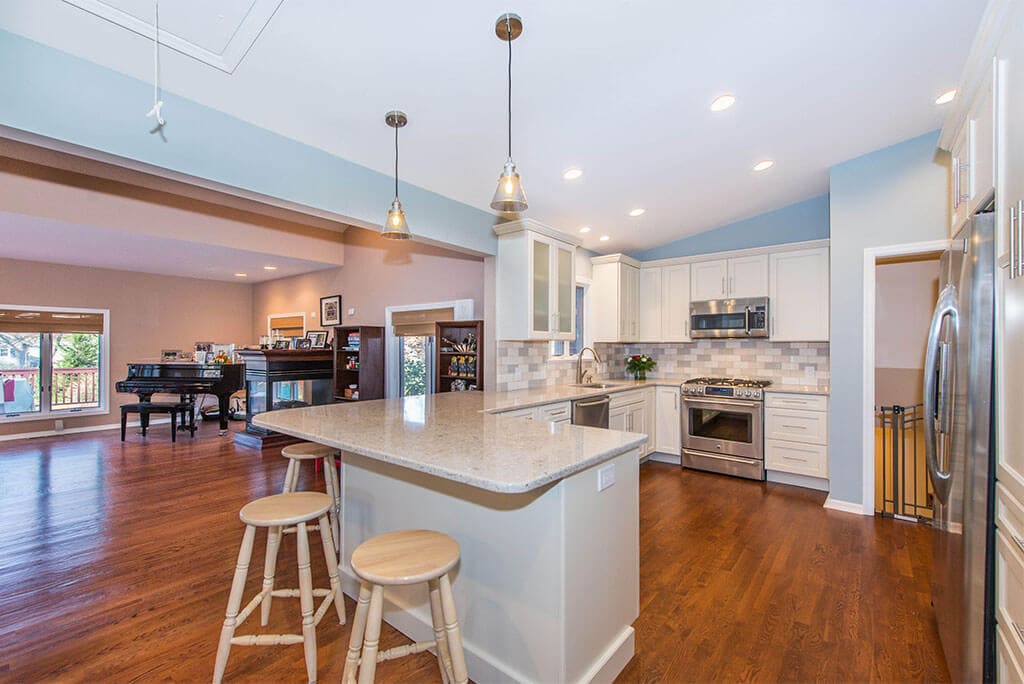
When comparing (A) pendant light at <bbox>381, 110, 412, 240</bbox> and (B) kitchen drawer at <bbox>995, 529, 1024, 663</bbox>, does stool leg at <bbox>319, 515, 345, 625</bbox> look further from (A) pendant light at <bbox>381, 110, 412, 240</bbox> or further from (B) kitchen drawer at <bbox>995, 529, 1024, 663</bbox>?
(B) kitchen drawer at <bbox>995, 529, 1024, 663</bbox>

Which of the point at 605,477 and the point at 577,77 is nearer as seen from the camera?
the point at 605,477

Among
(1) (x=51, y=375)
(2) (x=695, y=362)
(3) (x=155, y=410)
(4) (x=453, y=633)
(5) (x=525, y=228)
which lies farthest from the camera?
(1) (x=51, y=375)

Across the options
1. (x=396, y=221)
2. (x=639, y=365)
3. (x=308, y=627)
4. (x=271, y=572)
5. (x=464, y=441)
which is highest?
(x=396, y=221)

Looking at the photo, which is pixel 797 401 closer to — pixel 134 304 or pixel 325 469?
pixel 325 469

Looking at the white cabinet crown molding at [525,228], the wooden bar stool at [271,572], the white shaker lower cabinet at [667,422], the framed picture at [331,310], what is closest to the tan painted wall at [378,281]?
the framed picture at [331,310]

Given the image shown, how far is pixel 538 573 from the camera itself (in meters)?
1.52

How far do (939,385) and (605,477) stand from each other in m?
Answer: 1.47

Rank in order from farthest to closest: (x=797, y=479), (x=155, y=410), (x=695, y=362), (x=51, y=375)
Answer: (x=51, y=375)
(x=155, y=410)
(x=695, y=362)
(x=797, y=479)

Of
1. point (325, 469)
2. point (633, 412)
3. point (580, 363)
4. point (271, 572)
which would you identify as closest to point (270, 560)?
point (271, 572)

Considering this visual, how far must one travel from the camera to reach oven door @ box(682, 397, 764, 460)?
4.10m

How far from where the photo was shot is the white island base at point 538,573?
1487mm

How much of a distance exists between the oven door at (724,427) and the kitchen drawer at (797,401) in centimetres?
11

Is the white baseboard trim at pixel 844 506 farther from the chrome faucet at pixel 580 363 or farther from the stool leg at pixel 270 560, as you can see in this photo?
the stool leg at pixel 270 560

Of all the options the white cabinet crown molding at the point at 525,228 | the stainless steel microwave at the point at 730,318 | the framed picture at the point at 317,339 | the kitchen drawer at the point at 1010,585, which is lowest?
the kitchen drawer at the point at 1010,585
